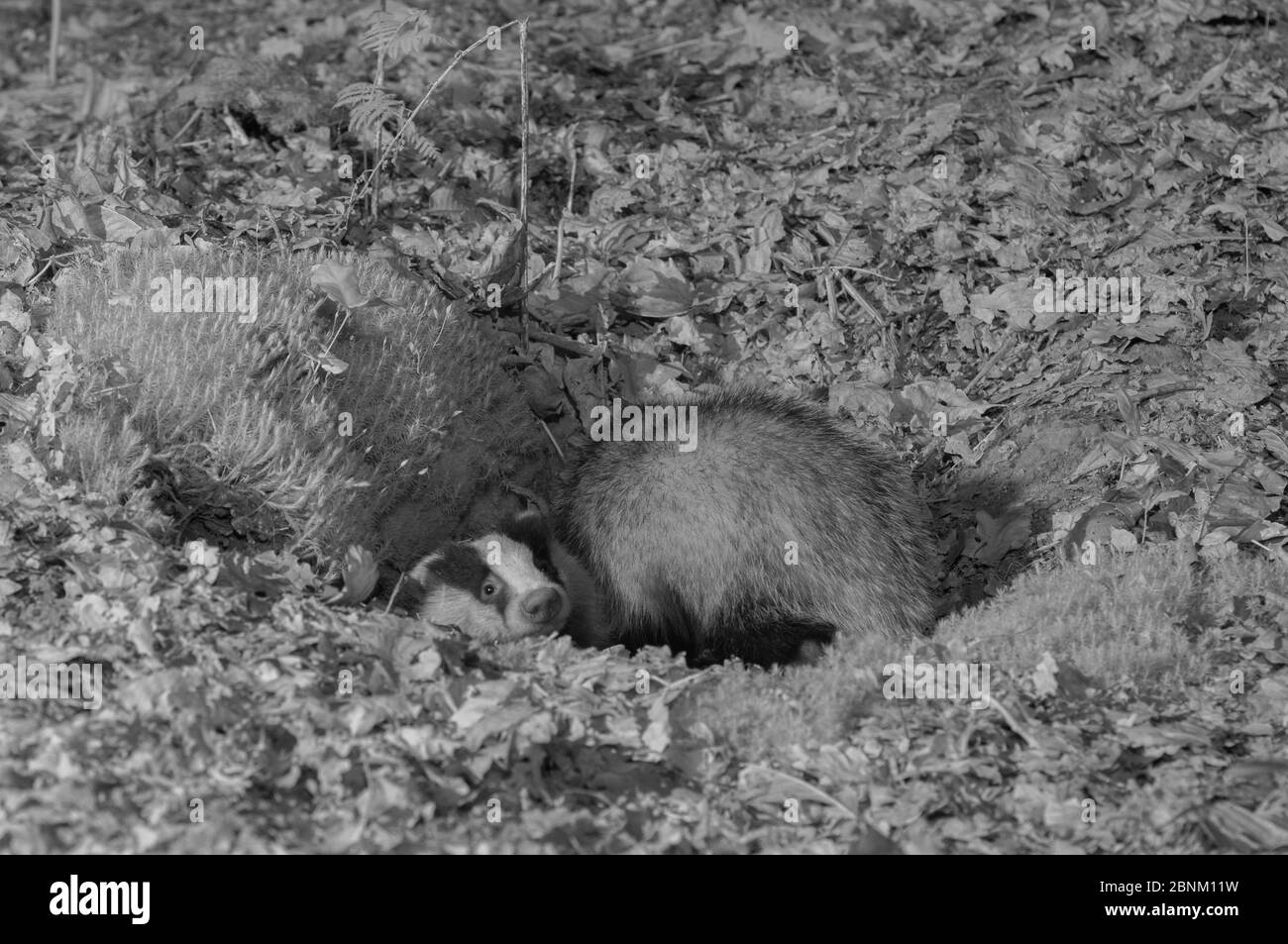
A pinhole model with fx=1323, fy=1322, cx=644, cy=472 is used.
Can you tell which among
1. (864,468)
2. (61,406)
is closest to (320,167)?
(61,406)

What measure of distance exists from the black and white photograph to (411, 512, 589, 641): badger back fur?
A: 3cm

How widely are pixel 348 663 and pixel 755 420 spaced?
2.57 m

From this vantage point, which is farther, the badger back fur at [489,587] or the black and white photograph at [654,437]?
the badger back fur at [489,587]

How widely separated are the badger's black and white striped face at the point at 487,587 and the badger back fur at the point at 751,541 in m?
0.42

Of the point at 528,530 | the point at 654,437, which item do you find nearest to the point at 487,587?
the point at 528,530

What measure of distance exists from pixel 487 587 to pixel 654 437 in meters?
1.17

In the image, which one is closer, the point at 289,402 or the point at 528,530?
the point at 289,402

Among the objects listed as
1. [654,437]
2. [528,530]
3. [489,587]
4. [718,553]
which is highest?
[654,437]

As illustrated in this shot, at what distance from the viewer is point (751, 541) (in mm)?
6418

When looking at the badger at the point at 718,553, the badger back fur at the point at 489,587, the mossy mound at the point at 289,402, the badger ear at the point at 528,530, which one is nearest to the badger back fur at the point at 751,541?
the badger at the point at 718,553

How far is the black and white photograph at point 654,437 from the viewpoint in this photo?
16.0ft

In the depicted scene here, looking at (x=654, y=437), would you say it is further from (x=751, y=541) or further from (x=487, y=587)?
(x=487, y=587)

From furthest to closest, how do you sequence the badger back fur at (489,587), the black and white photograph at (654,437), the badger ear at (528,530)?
the badger ear at (528,530) < the badger back fur at (489,587) < the black and white photograph at (654,437)

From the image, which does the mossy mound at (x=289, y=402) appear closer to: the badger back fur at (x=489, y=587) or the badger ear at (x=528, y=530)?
the badger back fur at (x=489, y=587)
